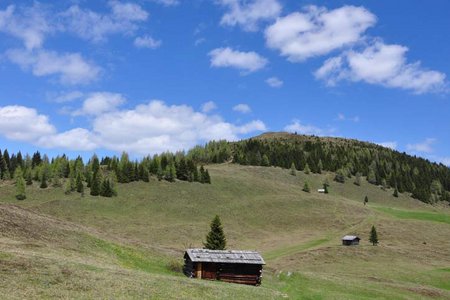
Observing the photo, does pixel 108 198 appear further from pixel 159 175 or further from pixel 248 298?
pixel 248 298

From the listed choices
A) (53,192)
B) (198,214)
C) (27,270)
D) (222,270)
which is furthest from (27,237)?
(53,192)

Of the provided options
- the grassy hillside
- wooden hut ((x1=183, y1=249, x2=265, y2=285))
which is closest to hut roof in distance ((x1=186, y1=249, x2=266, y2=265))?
wooden hut ((x1=183, y1=249, x2=265, y2=285))

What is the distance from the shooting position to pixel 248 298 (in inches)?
1444

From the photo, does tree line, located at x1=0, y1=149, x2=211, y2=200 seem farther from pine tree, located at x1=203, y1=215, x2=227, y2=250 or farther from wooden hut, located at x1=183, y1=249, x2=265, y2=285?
wooden hut, located at x1=183, y1=249, x2=265, y2=285

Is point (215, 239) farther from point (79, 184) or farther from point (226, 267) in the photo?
point (79, 184)

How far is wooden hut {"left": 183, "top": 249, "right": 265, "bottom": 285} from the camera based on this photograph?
163 feet

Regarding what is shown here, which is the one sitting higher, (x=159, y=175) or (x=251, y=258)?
(x=159, y=175)

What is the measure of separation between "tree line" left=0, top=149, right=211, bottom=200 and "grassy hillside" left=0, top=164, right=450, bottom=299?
401 centimetres

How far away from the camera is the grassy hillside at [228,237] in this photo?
3394 cm

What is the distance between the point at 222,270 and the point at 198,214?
75.9 metres

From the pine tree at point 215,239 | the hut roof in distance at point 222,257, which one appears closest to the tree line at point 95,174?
the pine tree at point 215,239

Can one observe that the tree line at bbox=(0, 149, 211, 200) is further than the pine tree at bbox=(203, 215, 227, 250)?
Yes

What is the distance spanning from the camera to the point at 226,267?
1993 inches

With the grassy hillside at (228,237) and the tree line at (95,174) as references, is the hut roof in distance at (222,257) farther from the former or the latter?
the tree line at (95,174)
